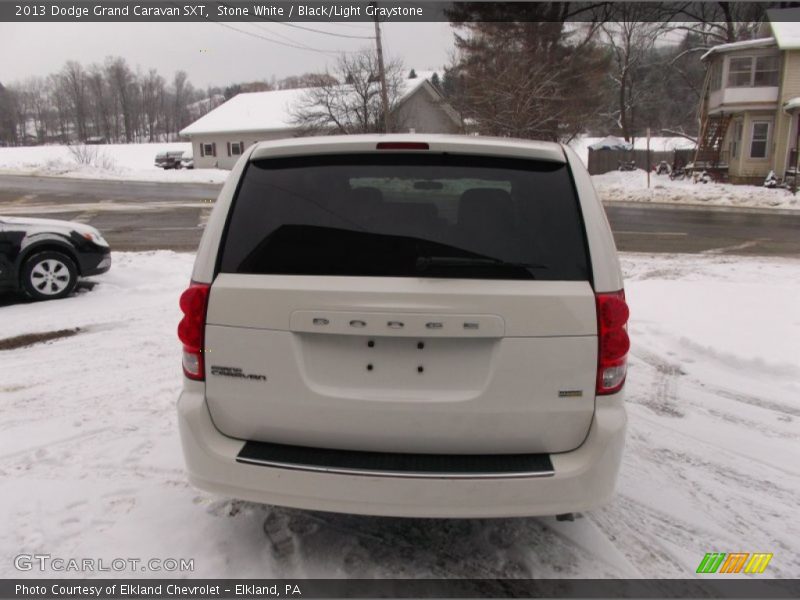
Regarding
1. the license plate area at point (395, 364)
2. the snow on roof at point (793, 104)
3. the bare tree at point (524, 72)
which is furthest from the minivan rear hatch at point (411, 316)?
the snow on roof at point (793, 104)

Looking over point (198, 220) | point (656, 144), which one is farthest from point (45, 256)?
point (656, 144)

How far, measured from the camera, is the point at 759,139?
97.0 feet

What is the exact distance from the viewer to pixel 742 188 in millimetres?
25938

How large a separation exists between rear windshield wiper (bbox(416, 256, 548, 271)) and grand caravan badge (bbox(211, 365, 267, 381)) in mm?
818

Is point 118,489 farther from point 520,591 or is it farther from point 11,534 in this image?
point 520,591

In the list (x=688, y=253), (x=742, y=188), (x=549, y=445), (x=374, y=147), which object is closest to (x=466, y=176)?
(x=374, y=147)

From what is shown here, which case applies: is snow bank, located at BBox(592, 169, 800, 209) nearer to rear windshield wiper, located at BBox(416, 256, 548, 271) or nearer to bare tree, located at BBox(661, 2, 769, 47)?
bare tree, located at BBox(661, 2, 769, 47)

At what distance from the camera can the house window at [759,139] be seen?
2948 cm

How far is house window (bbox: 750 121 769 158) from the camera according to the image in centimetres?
2948

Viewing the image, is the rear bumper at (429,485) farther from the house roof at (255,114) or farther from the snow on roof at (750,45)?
the house roof at (255,114)

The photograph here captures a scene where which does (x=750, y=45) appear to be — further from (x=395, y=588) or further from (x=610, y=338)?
(x=395, y=588)

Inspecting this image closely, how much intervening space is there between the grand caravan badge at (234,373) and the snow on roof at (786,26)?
33570mm

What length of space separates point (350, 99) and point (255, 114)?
15668 mm

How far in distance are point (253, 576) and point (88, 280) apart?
7245mm
